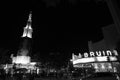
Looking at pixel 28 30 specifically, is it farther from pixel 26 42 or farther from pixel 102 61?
pixel 102 61

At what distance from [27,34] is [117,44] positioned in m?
70.5

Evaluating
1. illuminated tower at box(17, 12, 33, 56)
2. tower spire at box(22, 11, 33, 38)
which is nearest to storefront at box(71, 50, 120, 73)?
illuminated tower at box(17, 12, 33, 56)

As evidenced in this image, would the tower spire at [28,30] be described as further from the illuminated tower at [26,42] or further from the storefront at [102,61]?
the storefront at [102,61]

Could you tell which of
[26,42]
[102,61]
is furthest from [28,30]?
[102,61]

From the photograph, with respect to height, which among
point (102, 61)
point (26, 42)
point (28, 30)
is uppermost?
point (28, 30)

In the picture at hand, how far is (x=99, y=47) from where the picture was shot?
49.2m

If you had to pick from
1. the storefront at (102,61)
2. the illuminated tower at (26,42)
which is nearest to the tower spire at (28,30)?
the illuminated tower at (26,42)

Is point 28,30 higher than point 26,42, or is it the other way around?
point 28,30

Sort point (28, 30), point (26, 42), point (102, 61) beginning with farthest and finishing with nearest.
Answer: point (28, 30)
point (26, 42)
point (102, 61)

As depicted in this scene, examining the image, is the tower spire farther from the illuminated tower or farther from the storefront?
the storefront

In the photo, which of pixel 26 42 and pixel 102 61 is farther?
pixel 26 42

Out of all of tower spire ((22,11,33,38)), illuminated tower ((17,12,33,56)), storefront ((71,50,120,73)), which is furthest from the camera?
tower spire ((22,11,33,38))

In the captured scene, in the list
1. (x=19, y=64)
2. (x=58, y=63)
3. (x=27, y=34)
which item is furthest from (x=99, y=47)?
(x=27, y=34)

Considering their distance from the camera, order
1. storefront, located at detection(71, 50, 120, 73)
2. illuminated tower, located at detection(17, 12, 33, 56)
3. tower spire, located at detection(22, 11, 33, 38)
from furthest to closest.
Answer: tower spire, located at detection(22, 11, 33, 38) → illuminated tower, located at detection(17, 12, 33, 56) → storefront, located at detection(71, 50, 120, 73)
